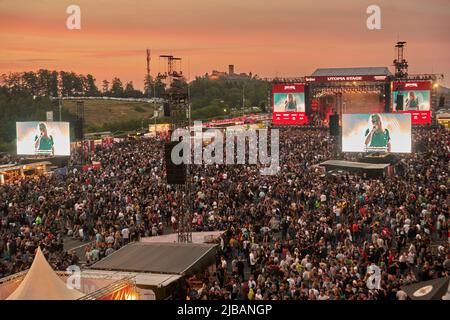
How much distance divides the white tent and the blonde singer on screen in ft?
83.1

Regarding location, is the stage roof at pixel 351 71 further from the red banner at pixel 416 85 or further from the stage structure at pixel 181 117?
the stage structure at pixel 181 117

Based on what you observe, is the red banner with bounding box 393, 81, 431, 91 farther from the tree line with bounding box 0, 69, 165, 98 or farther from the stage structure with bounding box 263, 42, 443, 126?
the tree line with bounding box 0, 69, 165, 98

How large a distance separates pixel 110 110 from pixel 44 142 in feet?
293

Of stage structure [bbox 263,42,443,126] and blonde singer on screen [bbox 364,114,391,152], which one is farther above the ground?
stage structure [bbox 263,42,443,126]

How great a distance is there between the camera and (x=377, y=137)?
3253 centimetres

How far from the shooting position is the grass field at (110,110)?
11844cm

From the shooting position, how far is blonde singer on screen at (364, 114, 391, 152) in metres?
32.3

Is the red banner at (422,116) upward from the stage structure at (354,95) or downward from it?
downward

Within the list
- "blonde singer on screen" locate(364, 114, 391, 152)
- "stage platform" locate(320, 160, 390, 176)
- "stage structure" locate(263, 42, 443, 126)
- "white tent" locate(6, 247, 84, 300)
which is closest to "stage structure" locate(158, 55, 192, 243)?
"white tent" locate(6, 247, 84, 300)

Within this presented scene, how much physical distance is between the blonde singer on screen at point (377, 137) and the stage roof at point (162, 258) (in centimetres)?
2008

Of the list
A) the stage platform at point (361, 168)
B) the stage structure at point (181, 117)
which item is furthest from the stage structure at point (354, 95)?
the stage structure at point (181, 117)

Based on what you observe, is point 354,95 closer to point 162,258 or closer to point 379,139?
point 379,139
